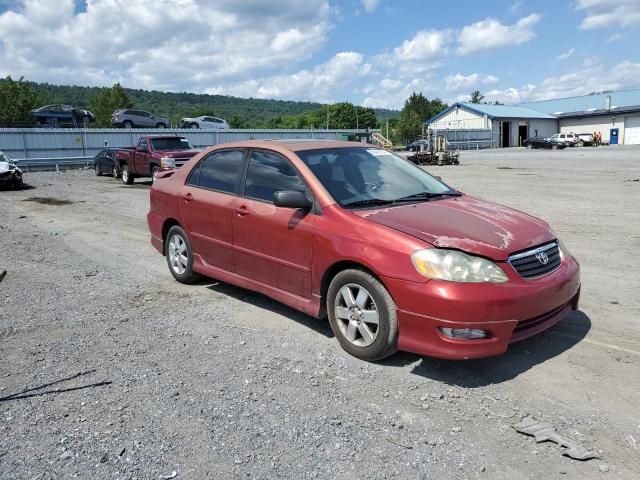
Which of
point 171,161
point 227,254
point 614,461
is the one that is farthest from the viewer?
point 171,161

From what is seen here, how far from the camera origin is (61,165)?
3070cm

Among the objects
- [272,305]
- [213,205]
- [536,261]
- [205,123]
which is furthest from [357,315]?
[205,123]

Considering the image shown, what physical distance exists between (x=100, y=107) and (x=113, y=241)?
78990 millimetres

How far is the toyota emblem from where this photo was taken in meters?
3.98

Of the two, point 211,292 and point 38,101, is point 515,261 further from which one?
point 38,101

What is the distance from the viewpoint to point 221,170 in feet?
18.4

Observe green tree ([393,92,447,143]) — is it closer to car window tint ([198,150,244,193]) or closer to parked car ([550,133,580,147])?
parked car ([550,133,580,147])

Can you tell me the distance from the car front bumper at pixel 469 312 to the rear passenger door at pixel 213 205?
2.08m

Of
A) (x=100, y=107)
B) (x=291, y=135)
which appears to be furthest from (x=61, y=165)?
(x=100, y=107)

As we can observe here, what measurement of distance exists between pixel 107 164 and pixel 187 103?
126 meters

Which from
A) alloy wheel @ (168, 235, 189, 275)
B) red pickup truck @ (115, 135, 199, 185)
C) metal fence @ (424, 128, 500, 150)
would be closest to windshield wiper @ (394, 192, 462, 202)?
alloy wheel @ (168, 235, 189, 275)

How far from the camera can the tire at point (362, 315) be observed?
389 cm

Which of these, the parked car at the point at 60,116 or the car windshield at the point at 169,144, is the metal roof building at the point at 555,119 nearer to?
the parked car at the point at 60,116

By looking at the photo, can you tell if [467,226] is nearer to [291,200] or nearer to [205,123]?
[291,200]
